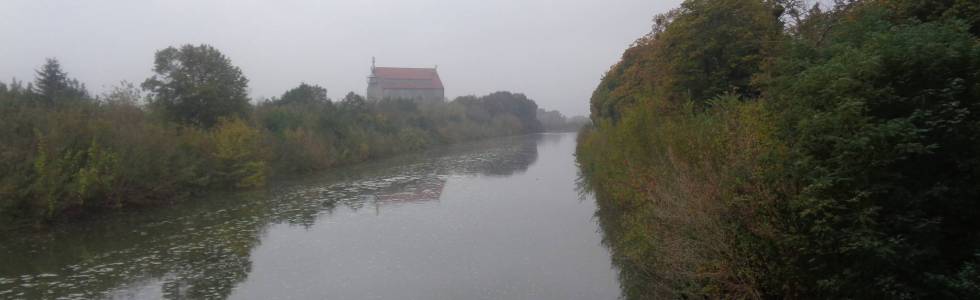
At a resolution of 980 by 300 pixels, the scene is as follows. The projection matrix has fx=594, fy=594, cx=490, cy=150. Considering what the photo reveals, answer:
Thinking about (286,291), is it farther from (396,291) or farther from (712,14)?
(712,14)

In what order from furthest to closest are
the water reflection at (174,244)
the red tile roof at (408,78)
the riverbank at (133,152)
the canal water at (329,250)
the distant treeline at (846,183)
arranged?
the red tile roof at (408,78) < the riverbank at (133,152) < the water reflection at (174,244) < the canal water at (329,250) < the distant treeline at (846,183)

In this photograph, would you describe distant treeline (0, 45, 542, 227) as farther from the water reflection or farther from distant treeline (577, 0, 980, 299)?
distant treeline (577, 0, 980, 299)

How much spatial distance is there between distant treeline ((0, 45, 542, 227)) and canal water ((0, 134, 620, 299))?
0.87 meters

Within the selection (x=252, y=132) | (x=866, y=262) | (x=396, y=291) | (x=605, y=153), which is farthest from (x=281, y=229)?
(x=866, y=262)

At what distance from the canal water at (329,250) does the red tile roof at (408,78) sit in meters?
64.4

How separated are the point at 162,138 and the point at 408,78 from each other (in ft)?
224

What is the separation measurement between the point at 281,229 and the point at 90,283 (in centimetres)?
506

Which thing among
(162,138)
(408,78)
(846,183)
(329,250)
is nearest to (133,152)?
(162,138)

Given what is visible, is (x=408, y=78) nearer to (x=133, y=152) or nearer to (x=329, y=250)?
(x=133, y=152)

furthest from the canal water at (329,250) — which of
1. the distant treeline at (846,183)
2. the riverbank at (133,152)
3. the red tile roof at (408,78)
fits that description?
the red tile roof at (408,78)

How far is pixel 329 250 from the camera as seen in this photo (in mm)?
12492

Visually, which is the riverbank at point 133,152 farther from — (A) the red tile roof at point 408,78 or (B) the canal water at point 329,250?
(A) the red tile roof at point 408,78

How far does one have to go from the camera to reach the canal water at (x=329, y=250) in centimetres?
969

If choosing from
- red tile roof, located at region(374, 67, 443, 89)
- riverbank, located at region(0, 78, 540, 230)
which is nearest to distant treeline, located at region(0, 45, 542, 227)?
riverbank, located at region(0, 78, 540, 230)
